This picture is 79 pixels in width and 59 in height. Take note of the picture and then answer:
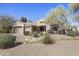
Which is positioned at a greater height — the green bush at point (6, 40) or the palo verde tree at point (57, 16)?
the palo verde tree at point (57, 16)

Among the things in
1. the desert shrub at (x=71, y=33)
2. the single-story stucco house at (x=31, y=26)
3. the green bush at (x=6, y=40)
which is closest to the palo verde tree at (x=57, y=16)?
the single-story stucco house at (x=31, y=26)

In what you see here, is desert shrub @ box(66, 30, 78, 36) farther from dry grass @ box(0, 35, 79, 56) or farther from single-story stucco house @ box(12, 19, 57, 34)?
single-story stucco house @ box(12, 19, 57, 34)

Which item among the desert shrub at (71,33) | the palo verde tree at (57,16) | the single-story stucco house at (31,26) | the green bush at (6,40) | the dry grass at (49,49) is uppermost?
the palo verde tree at (57,16)

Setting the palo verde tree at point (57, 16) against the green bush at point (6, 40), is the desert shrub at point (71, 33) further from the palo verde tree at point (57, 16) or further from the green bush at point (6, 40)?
the green bush at point (6, 40)

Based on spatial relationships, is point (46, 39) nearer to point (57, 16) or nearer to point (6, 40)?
point (57, 16)

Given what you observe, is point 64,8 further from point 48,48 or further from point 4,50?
point 4,50

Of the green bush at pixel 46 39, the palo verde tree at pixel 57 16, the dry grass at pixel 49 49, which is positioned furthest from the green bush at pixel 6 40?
the palo verde tree at pixel 57 16

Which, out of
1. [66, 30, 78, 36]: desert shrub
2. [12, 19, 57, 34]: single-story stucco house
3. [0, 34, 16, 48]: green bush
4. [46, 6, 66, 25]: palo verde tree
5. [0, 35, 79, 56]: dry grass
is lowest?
[0, 35, 79, 56]: dry grass

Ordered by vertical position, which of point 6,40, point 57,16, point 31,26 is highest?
point 57,16

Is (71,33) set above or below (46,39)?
above

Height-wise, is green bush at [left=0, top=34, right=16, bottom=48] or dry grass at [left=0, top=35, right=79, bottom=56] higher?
green bush at [left=0, top=34, right=16, bottom=48]

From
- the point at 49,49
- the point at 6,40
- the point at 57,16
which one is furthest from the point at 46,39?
the point at 6,40

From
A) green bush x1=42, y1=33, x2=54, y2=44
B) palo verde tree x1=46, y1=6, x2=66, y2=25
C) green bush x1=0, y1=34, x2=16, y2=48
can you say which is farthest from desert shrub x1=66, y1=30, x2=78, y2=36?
green bush x1=0, y1=34, x2=16, y2=48

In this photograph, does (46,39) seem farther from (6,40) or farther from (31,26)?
(6,40)
